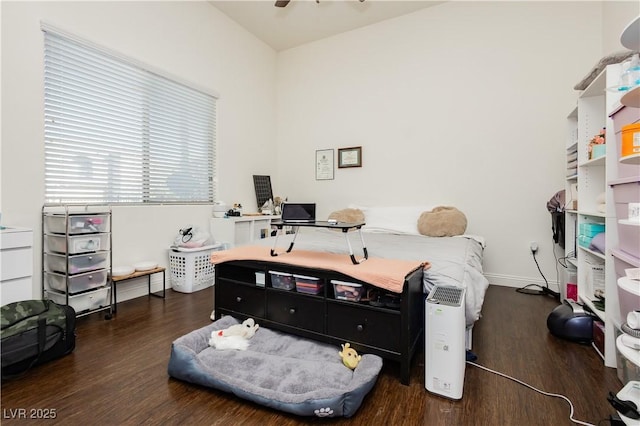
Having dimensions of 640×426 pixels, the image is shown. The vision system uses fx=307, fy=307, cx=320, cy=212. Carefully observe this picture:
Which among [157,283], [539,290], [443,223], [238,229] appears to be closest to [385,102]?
[443,223]

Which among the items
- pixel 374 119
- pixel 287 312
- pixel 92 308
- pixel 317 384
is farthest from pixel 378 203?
pixel 92 308

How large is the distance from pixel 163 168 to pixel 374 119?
2.67m

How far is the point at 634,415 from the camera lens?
111cm

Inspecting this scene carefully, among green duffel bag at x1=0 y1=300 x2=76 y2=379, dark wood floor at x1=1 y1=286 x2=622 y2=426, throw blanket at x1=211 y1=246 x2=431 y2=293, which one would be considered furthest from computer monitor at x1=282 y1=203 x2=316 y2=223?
green duffel bag at x1=0 y1=300 x2=76 y2=379

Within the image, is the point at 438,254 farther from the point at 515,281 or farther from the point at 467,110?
the point at 467,110

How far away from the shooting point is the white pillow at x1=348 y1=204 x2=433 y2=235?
11.6 feet

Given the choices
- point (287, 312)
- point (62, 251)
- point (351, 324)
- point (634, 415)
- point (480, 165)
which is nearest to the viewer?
point (634, 415)

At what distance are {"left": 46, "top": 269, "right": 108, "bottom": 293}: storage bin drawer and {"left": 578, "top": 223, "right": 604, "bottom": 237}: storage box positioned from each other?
3.62 m

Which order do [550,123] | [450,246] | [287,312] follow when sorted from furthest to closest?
[550,123]
[450,246]
[287,312]

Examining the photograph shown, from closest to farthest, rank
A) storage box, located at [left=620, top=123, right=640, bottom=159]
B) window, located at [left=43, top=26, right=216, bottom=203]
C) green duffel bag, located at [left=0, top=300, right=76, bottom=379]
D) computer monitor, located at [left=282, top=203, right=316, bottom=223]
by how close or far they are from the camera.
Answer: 1. storage box, located at [left=620, top=123, right=640, bottom=159]
2. green duffel bag, located at [left=0, top=300, right=76, bottom=379]
3. computer monitor, located at [left=282, top=203, right=316, bottom=223]
4. window, located at [left=43, top=26, right=216, bottom=203]

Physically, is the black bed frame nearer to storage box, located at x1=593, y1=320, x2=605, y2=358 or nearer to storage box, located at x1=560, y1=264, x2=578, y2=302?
storage box, located at x1=593, y1=320, x2=605, y2=358

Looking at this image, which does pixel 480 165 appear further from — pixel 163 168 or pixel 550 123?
pixel 163 168

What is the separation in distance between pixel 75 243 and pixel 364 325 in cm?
215

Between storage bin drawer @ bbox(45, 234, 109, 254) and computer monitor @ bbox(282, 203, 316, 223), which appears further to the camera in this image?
storage bin drawer @ bbox(45, 234, 109, 254)
